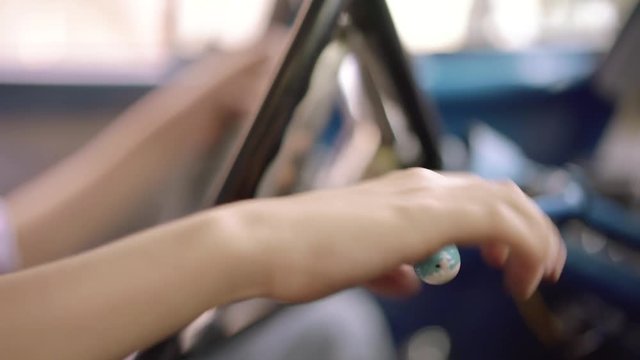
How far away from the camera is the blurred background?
1009 mm

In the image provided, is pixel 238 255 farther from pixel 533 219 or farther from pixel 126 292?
pixel 533 219

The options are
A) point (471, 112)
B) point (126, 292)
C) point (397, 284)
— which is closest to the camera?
point (126, 292)

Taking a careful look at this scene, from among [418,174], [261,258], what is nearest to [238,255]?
[261,258]

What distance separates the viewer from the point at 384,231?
0.39m

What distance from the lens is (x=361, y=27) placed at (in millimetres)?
483

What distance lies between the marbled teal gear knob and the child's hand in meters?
0.01

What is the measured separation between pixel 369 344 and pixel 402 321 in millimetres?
526

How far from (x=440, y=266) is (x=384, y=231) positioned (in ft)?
0.15

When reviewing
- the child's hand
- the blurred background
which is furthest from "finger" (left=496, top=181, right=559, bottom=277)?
the blurred background

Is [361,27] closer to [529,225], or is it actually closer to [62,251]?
[529,225]

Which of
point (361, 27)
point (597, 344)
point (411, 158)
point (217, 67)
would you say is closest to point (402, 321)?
point (597, 344)

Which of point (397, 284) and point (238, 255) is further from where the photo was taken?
point (397, 284)

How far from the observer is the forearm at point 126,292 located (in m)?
0.36

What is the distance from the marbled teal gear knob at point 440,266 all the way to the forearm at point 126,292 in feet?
0.30
